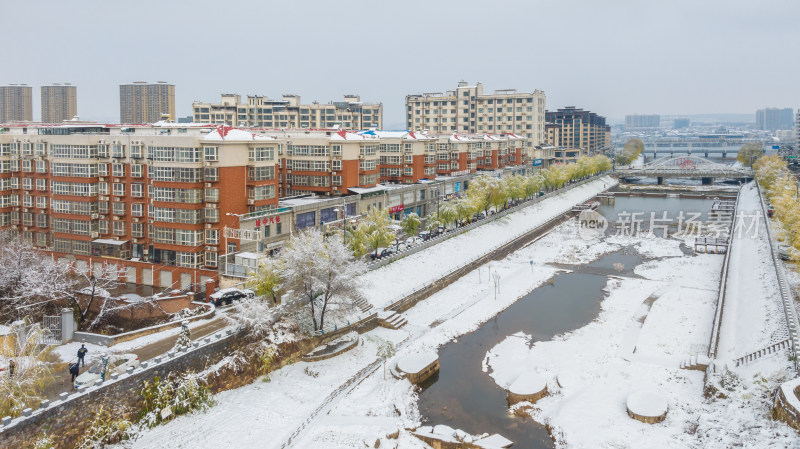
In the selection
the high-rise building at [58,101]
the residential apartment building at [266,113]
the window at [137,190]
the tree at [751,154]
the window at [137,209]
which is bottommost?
the window at [137,209]

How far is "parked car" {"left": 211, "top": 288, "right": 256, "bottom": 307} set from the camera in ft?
123

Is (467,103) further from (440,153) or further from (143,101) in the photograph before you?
(143,101)

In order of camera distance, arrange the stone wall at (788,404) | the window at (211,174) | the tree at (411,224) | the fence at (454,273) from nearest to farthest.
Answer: the stone wall at (788,404), the window at (211,174), the fence at (454,273), the tree at (411,224)

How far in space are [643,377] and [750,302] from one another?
634 inches

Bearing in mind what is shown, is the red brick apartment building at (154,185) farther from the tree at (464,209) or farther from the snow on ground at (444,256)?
the tree at (464,209)

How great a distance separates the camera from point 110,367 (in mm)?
27469

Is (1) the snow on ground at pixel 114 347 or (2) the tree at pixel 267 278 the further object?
(2) the tree at pixel 267 278

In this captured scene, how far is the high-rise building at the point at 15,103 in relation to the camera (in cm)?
12925

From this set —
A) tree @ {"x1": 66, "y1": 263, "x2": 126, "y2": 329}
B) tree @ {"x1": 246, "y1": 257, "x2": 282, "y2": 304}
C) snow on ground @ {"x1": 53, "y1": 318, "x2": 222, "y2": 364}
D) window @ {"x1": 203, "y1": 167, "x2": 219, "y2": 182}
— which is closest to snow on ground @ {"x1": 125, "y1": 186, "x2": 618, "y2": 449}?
tree @ {"x1": 246, "y1": 257, "x2": 282, "y2": 304}

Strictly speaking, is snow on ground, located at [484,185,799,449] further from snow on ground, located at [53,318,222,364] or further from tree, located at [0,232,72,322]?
tree, located at [0,232,72,322]

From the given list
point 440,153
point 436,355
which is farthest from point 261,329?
point 440,153

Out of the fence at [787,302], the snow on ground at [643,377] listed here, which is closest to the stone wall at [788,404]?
the snow on ground at [643,377]

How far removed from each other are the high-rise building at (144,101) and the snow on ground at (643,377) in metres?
127

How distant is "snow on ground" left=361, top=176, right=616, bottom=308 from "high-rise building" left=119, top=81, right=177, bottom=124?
97.7 m
